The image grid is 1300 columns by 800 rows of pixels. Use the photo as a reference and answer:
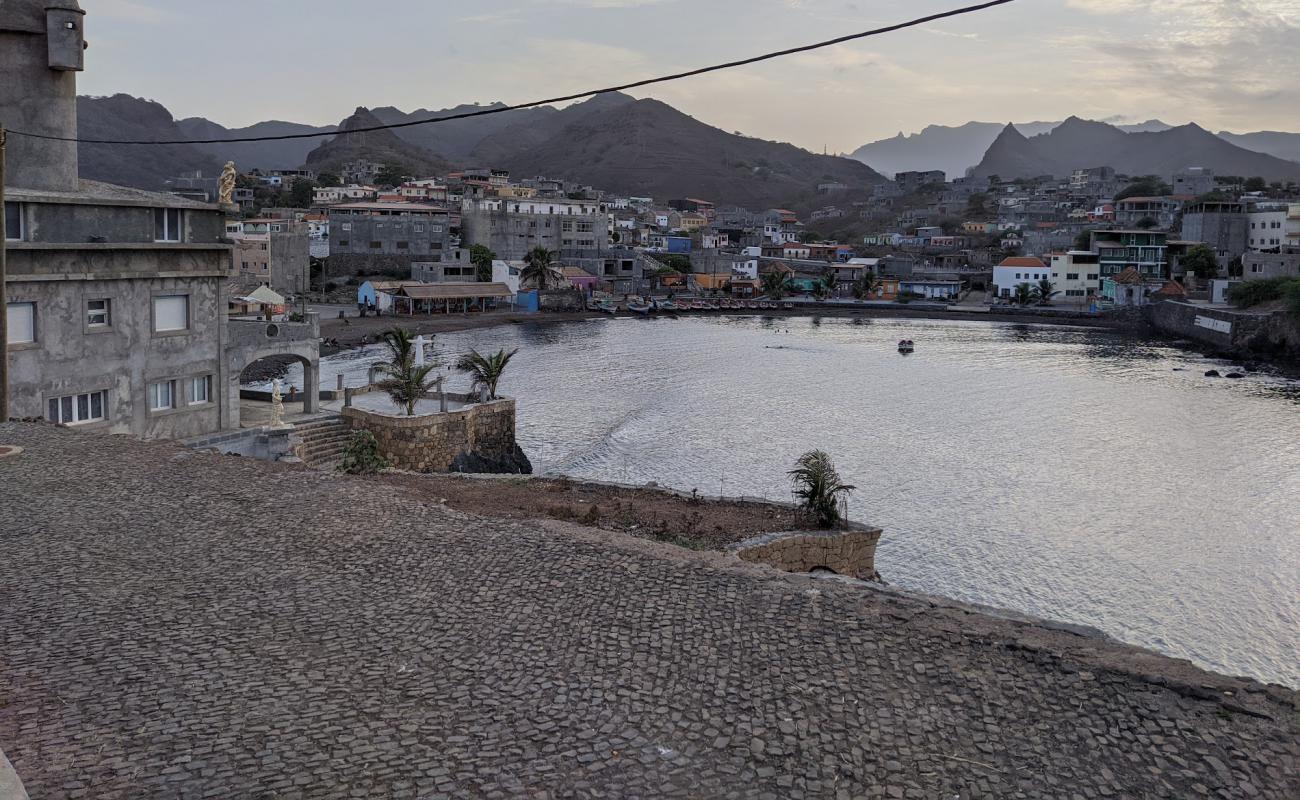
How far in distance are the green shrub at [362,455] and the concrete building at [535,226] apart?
65282mm

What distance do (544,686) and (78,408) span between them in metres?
13.9

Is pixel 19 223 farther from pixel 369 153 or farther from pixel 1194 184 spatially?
pixel 369 153

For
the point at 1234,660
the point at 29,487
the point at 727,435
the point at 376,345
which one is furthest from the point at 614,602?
the point at 376,345

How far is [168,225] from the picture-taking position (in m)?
18.6

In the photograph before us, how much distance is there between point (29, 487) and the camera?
11055 millimetres

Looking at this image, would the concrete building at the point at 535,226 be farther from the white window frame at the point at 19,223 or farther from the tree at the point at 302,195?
the white window frame at the point at 19,223

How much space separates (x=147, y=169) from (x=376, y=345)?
138m

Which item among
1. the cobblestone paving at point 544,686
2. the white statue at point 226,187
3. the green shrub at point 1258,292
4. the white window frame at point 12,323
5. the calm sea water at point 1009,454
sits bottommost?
the calm sea water at point 1009,454

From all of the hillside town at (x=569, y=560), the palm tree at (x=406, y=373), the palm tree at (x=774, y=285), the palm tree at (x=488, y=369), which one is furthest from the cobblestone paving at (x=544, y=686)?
the palm tree at (x=774, y=285)

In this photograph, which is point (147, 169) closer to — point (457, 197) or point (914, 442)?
point (457, 197)

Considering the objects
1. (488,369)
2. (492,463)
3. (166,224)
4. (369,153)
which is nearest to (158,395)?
(166,224)

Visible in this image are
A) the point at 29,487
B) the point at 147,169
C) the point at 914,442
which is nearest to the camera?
the point at 29,487

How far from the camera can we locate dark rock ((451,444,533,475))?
2166 cm

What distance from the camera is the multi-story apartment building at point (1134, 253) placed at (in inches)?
3351
